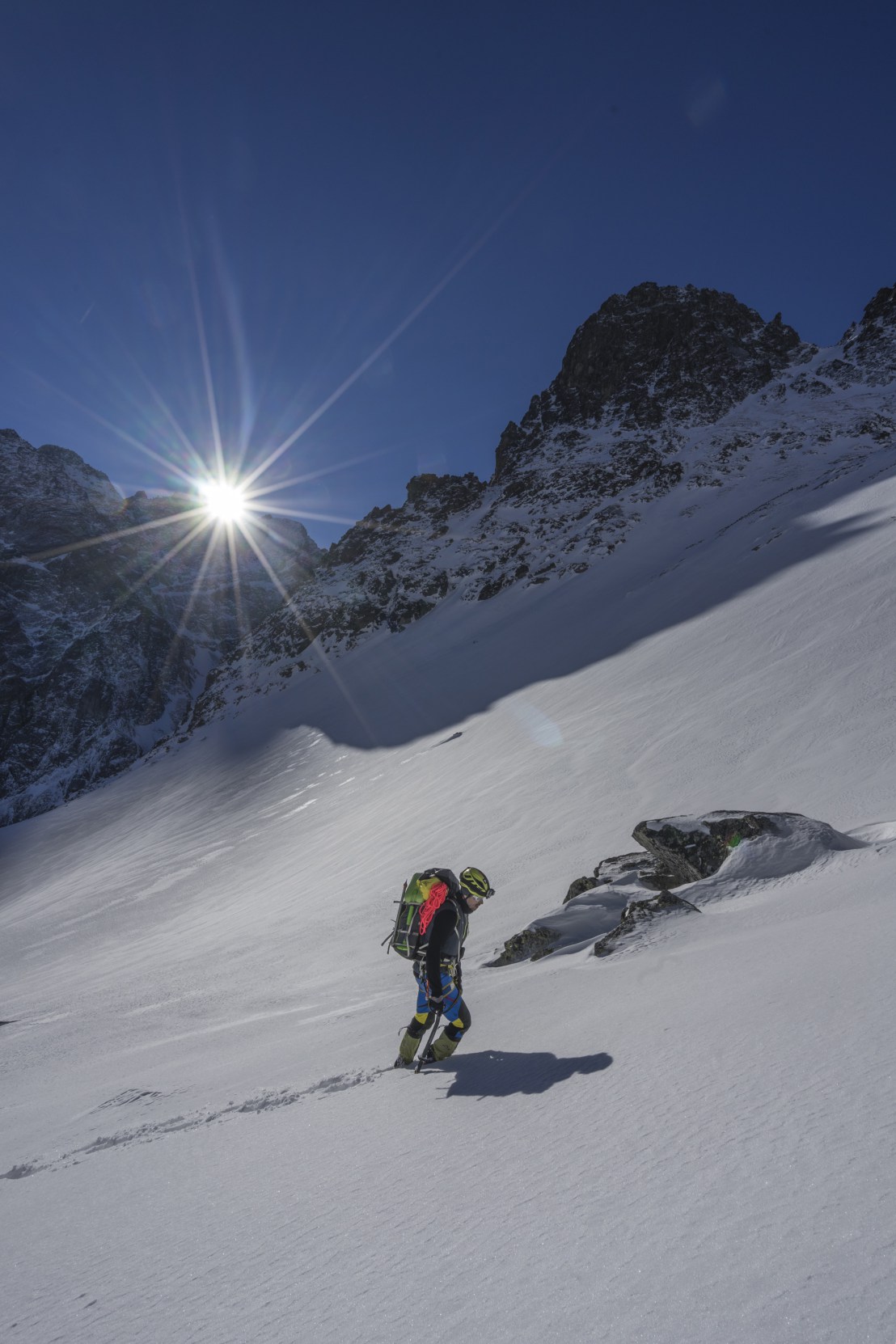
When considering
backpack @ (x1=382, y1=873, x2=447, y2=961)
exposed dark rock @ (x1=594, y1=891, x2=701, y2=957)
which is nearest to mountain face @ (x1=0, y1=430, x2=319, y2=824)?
backpack @ (x1=382, y1=873, x2=447, y2=961)

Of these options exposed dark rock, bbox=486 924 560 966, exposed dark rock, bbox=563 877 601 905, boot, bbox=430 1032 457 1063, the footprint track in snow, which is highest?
the footprint track in snow

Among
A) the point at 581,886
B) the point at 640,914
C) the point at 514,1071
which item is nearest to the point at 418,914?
the point at 514,1071

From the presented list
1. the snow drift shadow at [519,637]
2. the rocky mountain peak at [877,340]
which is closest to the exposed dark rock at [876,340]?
the rocky mountain peak at [877,340]

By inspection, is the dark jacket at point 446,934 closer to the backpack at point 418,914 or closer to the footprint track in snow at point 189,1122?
the backpack at point 418,914

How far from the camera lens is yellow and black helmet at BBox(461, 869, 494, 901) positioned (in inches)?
157

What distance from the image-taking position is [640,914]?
4.62 meters

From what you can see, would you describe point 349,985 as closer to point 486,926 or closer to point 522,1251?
point 486,926

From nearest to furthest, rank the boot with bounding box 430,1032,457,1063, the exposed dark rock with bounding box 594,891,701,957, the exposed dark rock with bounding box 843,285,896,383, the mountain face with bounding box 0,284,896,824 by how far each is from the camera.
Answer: the boot with bounding box 430,1032,457,1063
the exposed dark rock with bounding box 594,891,701,957
the mountain face with bounding box 0,284,896,824
the exposed dark rock with bounding box 843,285,896,383

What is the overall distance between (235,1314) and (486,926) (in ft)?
20.6

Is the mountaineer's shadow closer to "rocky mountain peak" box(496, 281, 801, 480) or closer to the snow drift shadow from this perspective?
the snow drift shadow

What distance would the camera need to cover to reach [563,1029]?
10.8 ft

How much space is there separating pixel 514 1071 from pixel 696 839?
3.74 m

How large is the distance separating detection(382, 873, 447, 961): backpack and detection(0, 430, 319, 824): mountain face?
9597 centimetres

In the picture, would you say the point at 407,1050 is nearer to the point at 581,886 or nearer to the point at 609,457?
the point at 581,886
